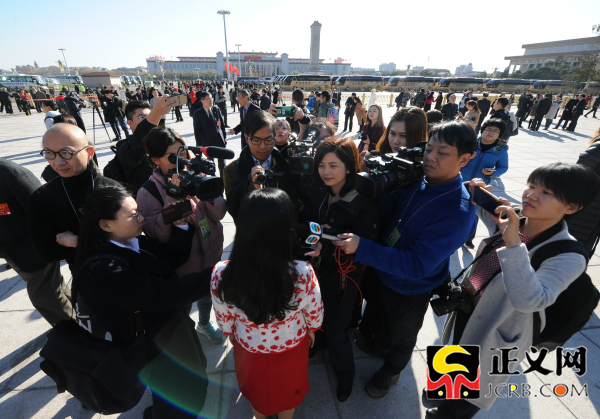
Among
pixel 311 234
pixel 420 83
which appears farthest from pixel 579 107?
pixel 420 83

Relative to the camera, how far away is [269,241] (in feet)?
3.93

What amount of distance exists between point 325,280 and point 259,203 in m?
0.97

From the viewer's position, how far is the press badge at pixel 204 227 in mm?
2017

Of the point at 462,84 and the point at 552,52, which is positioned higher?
the point at 552,52

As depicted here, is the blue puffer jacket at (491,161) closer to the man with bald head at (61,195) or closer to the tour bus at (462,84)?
the man with bald head at (61,195)

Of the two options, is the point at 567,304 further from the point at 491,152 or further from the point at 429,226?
the point at 491,152

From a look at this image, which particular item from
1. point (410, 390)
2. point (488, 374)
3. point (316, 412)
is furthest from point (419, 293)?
point (316, 412)

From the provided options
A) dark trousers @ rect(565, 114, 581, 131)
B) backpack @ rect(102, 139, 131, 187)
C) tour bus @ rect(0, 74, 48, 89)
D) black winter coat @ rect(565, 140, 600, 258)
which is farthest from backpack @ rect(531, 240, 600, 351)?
tour bus @ rect(0, 74, 48, 89)

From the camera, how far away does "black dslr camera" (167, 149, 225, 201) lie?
5.15 ft

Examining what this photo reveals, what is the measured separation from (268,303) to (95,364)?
0.90 m

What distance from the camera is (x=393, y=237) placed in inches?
69.8

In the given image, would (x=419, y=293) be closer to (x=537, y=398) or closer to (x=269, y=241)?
(x=269, y=241)

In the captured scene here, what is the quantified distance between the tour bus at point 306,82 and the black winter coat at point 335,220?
39.5 metres

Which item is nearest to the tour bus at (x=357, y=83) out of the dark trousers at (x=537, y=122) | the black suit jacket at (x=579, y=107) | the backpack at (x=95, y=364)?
the dark trousers at (x=537, y=122)
